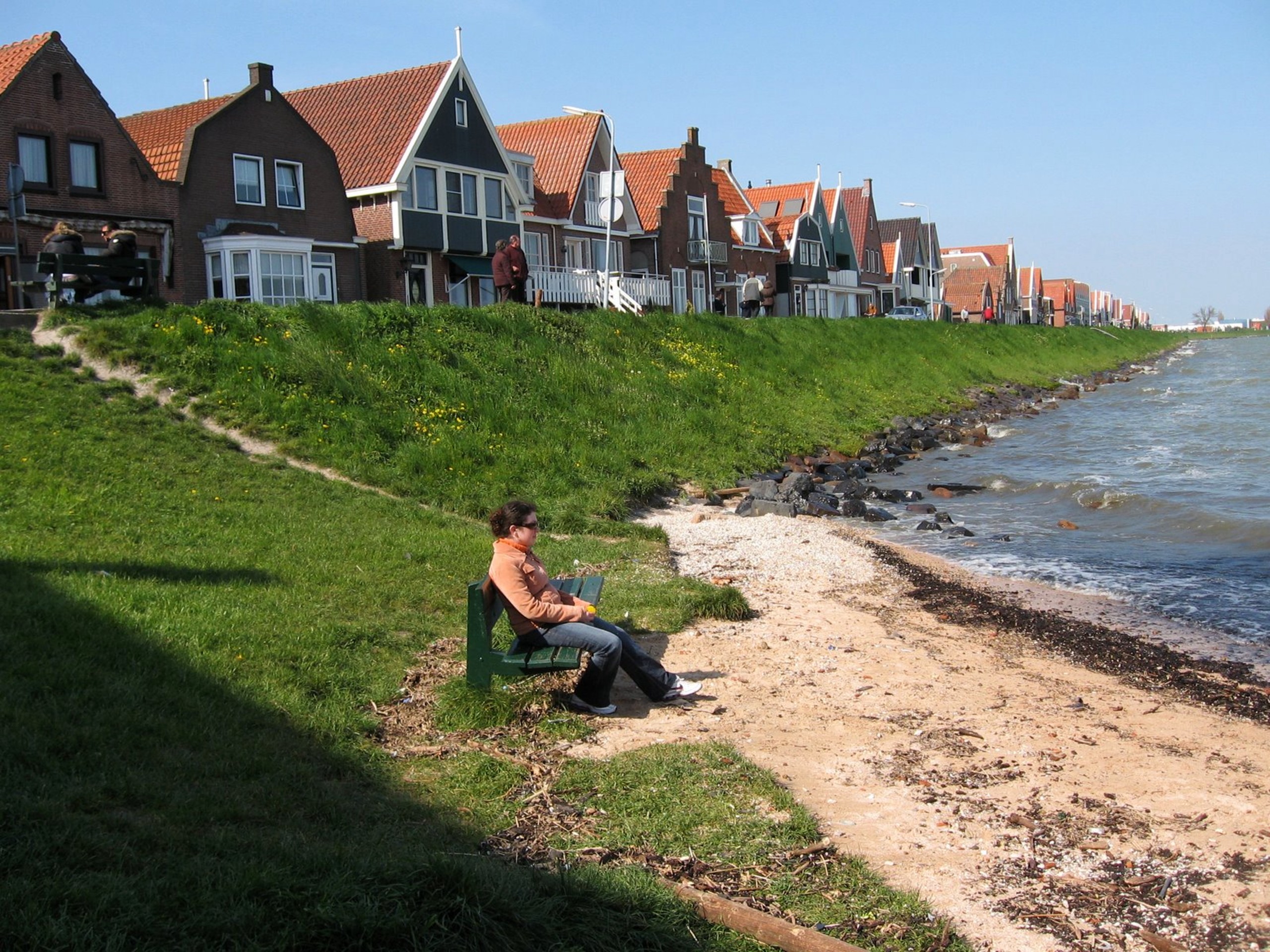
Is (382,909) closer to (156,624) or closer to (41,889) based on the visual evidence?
(41,889)

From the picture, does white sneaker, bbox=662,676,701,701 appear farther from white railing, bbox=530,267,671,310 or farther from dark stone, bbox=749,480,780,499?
white railing, bbox=530,267,671,310

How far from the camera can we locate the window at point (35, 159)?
83.9 ft

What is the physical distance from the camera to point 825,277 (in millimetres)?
66875

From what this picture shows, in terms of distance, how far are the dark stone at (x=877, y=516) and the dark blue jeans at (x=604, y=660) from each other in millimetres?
11426

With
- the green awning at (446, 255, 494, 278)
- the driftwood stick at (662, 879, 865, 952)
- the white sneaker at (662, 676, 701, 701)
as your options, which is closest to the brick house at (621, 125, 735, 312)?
the green awning at (446, 255, 494, 278)

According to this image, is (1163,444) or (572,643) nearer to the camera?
(572,643)

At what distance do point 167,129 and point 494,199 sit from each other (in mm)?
10757

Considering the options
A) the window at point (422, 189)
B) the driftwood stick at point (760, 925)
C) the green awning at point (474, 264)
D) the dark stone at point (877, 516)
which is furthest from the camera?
the green awning at point (474, 264)

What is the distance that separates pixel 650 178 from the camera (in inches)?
1950

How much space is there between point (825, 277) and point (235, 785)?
212 ft

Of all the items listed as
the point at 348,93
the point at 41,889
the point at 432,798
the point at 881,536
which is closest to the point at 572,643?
the point at 432,798

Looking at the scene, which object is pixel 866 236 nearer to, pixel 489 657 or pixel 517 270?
pixel 517 270

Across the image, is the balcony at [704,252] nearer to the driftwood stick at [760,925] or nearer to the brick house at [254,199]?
the brick house at [254,199]

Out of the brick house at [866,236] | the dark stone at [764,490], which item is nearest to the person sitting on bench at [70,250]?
the dark stone at [764,490]
